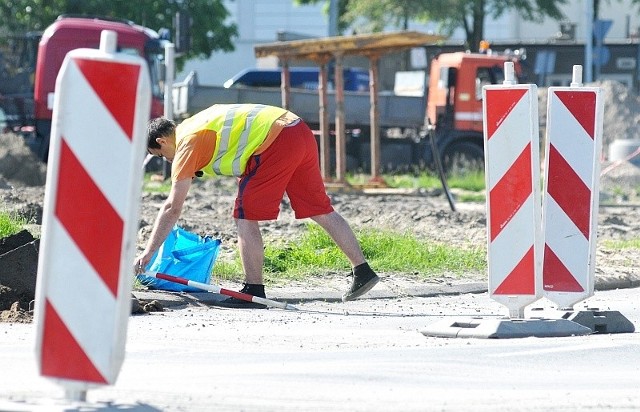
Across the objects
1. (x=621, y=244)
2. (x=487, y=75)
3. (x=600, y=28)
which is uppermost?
(x=600, y=28)

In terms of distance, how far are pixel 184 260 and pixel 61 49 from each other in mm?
19146

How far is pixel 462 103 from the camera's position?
30406mm

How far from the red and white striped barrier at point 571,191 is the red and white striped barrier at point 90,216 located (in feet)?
12.8

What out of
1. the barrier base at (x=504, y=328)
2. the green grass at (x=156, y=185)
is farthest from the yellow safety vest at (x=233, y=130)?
the green grass at (x=156, y=185)

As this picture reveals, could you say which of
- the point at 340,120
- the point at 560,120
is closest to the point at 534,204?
the point at 560,120

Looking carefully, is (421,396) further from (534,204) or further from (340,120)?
(340,120)

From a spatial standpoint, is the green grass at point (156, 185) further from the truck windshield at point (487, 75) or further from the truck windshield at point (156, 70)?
the truck windshield at point (487, 75)

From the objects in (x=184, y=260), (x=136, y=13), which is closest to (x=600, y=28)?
(x=136, y=13)

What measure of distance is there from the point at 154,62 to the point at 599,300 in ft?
65.3

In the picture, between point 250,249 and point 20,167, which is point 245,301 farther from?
point 20,167

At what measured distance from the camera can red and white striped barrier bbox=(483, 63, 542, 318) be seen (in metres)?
7.96

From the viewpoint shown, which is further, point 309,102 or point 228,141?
Result: point 309,102

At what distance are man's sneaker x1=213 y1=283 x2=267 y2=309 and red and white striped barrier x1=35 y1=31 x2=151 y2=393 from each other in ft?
14.6

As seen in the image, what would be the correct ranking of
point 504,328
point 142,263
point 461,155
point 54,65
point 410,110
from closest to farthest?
point 504,328 → point 142,263 → point 54,65 → point 461,155 → point 410,110
